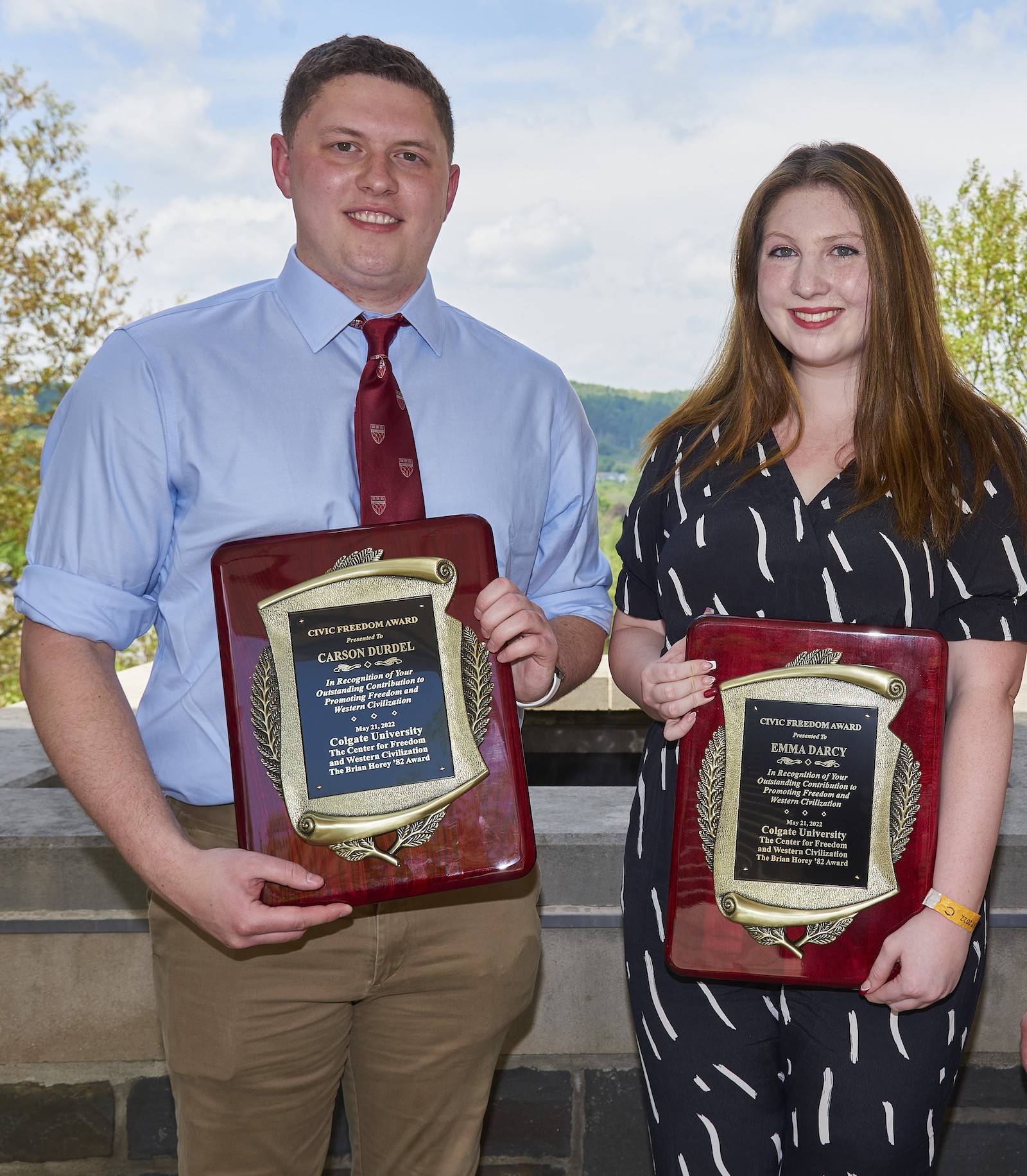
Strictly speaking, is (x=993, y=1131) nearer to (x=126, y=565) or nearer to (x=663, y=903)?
(x=663, y=903)

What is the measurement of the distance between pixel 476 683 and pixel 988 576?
0.84 metres

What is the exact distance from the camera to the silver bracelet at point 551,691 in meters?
2.09

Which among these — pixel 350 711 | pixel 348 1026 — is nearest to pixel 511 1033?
pixel 348 1026

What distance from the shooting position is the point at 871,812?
1.77m

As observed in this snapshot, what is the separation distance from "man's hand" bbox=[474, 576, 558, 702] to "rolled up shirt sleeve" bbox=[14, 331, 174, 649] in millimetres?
572

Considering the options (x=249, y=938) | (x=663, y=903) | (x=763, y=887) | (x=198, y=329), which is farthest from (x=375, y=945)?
(x=198, y=329)

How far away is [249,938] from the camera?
5.79ft

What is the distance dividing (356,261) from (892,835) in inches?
49.7

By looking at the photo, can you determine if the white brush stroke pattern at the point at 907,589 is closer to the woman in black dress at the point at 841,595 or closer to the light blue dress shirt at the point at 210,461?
the woman in black dress at the point at 841,595

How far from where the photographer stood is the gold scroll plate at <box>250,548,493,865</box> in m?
1.74

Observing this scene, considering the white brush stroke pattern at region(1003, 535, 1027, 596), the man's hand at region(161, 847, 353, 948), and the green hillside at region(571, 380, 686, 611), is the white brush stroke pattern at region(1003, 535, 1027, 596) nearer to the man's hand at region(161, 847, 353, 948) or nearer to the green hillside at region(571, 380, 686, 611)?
the man's hand at region(161, 847, 353, 948)

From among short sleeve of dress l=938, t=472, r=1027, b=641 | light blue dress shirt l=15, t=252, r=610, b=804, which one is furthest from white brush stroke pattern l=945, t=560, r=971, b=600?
light blue dress shirt l=15, t=252, r=610, b=804

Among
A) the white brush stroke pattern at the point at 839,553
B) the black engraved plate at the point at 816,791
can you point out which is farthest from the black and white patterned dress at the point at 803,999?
the black engraved plate at the point at 816,791

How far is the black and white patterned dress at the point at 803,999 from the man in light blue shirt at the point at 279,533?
11.6 inches
